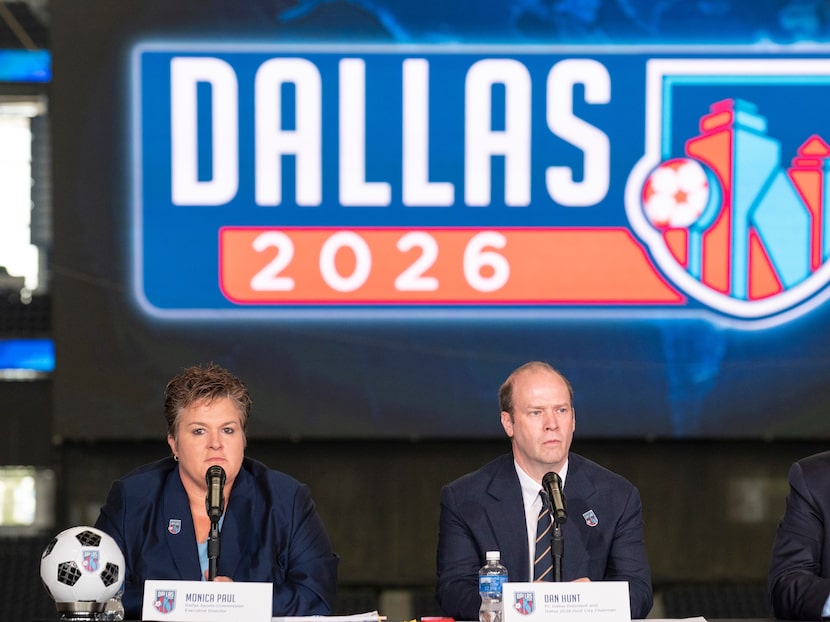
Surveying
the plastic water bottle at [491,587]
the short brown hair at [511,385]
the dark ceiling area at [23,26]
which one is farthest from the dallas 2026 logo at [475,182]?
the plastic water bottle at [491,587]

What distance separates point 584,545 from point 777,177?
7.34 ft

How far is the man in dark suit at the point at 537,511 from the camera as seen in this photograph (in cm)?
289

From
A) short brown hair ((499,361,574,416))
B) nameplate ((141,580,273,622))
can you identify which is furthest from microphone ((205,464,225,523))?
short brown hair ((499,361,574,416))

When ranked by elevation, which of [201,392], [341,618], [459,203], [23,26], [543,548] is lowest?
[341,618]

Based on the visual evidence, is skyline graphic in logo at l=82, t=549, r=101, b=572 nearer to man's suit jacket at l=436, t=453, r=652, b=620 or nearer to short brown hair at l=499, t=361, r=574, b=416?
man's suit jacket at l=436, t=453, r=652, b=620

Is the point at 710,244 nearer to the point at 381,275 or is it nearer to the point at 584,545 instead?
the point at 381,275

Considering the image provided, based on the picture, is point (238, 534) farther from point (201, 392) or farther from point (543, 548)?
point (543, 548)

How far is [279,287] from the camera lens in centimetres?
448

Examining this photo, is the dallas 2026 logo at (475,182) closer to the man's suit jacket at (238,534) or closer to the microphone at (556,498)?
the man's suit jacket at (238,534)

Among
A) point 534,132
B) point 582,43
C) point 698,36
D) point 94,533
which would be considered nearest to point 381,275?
point 534,132

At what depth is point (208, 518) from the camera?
2.90 metres

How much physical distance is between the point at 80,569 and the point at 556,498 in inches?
42.2

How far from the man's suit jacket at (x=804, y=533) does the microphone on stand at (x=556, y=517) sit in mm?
741

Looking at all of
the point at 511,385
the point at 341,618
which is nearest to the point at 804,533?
the point at 511,385
